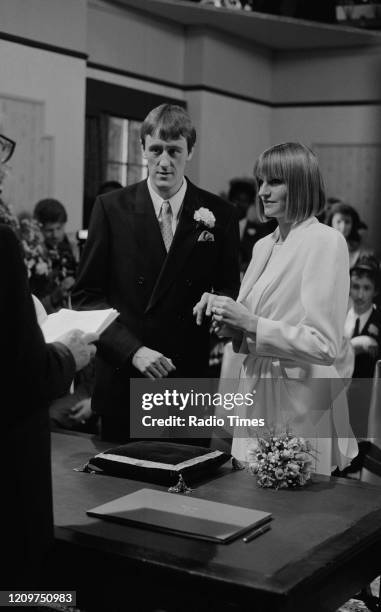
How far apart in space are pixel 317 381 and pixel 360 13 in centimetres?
742

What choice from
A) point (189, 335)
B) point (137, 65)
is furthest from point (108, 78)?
point (189, 335)

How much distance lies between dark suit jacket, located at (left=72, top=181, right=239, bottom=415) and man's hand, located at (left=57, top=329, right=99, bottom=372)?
41.6 inches

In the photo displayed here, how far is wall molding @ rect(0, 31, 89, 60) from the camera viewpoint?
6626 millimetres

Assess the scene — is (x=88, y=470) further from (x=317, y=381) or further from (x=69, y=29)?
(x=69, y=29)

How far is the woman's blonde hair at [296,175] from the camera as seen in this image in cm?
282

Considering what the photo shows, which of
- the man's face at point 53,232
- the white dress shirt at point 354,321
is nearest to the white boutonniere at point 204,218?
the white dress shirt at point 354,321

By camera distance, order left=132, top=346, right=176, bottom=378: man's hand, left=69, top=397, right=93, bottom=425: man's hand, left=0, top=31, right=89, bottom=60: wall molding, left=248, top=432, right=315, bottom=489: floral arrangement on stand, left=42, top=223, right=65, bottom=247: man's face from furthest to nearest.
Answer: left=0, top=31, right=89, bottom=60: wall molding → left=42, top=223, right=65, bottom=247: man's face → left=69, top=397, right=93, bottom=425: man's hand → left=132, top=346, right=176, bottom=378: man's hand → left=248, top=432, right=315, bottom=489: floral arrangement on stand

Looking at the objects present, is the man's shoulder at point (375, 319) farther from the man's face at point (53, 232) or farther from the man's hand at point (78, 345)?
the man's hand at point (78, 345)

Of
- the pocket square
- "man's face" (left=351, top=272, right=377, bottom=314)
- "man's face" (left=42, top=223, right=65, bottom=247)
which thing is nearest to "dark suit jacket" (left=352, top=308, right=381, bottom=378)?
"man's face" (left=351, top=272, right=377, bottom=314)

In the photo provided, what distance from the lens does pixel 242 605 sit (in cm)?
184

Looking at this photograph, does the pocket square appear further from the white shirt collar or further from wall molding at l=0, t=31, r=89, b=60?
wall molding at l=0, t=31, r=89, b=60

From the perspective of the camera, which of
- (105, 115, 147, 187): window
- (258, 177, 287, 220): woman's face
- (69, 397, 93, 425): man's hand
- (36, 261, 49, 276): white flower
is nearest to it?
(258, 177, 287, 220): woman's face

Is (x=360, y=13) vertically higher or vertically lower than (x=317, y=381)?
higher

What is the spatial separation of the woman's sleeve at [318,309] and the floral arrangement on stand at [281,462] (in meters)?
0.29
